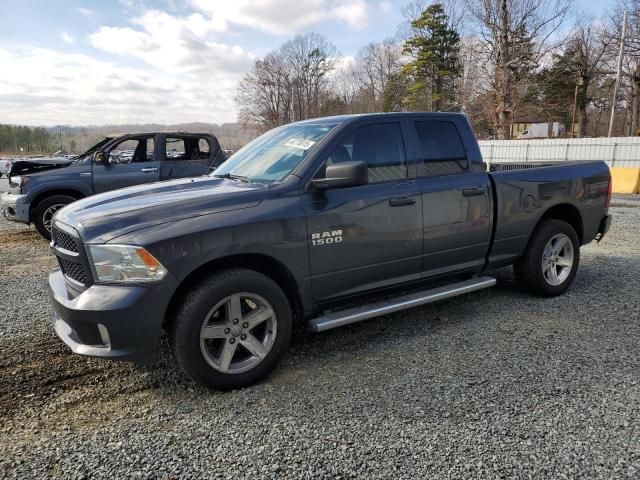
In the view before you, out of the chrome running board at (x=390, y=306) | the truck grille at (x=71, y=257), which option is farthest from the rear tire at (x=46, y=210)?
the chrome running board at (x=390, y=306)

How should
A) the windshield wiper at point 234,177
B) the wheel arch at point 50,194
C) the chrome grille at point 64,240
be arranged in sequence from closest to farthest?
the chrome grille at point 64,240
the windshield wiper at point 234,177
the wheel arch at point 50,194

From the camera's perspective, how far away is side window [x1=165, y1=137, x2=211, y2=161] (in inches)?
351

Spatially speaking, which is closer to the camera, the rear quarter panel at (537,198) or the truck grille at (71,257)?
the truck grille at (71,257)

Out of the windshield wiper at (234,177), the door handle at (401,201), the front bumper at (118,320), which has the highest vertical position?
the windshield wiper at (234,177)

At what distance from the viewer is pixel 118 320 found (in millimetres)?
2725

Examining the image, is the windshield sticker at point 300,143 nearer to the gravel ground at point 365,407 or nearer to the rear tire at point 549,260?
the gravel ground at point 365,407

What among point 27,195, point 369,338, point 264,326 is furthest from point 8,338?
point 27,195

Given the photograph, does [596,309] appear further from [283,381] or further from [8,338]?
[8,338]

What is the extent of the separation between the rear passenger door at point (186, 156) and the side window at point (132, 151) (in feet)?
0.93

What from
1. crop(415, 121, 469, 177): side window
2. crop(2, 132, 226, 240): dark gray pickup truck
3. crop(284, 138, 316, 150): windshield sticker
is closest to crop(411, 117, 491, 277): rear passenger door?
crop(415, 121, 469, 177): side window

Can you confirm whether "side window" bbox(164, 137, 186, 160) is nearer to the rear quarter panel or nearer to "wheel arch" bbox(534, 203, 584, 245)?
the rear quarter panel

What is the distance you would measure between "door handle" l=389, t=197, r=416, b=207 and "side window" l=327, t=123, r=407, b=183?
0.62 feet

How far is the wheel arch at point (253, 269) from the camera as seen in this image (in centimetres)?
300

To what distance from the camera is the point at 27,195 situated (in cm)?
783
